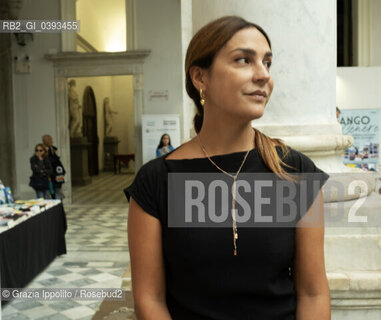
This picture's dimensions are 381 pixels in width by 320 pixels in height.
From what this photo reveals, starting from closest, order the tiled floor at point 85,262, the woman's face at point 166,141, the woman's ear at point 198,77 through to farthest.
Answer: the woman's ear at point 198,77
the tiled floor at point 85,262
the woman's face at point 166,141

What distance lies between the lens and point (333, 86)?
8.05 ft

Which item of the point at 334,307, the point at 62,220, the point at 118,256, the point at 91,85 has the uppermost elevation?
the point at 91,85

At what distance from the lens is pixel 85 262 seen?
7117mm

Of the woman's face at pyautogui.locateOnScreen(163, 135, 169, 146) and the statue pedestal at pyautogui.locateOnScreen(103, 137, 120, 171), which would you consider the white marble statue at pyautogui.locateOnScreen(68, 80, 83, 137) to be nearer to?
the woman's face at pyautogui.locateOnScreen(163, 135, 169, 146)

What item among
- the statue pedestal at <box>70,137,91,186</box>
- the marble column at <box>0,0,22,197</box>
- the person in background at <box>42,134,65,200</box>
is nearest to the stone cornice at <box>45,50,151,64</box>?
A: the marble column at <box>0,0,22,197</box>

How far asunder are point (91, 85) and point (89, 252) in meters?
15.5

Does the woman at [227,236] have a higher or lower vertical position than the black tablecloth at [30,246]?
higher

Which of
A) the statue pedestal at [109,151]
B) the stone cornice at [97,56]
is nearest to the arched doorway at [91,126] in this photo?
the statue pedestal at [109,151]

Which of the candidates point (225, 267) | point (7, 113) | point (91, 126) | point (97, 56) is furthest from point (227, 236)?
point (91, 126)

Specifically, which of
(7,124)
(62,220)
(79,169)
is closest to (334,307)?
(62,220)

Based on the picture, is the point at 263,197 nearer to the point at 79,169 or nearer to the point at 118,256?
the point at 118,256

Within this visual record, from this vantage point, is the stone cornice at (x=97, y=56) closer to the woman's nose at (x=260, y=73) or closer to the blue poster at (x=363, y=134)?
the blue poster at (x=363, y=134)

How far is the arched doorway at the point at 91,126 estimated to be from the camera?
21.3 metres

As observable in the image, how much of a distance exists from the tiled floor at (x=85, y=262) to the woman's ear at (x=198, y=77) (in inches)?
166
